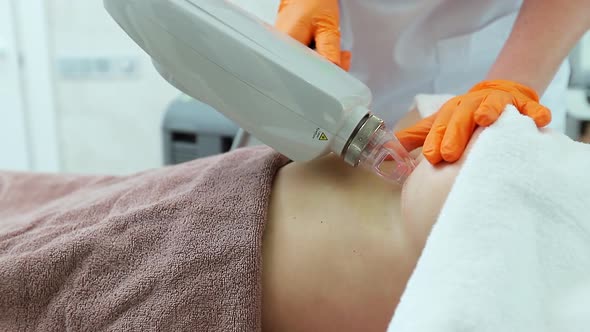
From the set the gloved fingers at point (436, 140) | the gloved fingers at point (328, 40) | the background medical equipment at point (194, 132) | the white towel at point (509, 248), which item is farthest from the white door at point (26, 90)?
the white towel at point (509, 248)

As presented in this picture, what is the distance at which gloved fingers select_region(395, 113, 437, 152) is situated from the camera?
24.7 inches

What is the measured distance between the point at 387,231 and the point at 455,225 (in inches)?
6.8

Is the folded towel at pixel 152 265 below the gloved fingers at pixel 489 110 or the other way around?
below

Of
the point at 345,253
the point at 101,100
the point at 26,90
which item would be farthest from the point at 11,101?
the point at 345,253

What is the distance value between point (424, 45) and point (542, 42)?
32 cm

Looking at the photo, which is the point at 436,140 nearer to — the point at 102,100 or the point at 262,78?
the point at 262,78

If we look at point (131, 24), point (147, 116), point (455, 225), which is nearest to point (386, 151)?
point (455, 225)

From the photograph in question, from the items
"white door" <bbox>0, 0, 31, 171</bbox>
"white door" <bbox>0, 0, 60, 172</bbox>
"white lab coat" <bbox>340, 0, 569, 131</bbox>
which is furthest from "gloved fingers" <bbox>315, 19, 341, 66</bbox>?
"white door" <bbox>0, 0, 31, 171</bbox>

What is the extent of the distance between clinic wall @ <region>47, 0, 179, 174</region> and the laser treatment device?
1.36 metres

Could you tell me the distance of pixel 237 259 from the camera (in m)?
0.54

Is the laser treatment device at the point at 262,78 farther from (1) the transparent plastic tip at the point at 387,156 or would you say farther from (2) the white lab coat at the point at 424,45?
(2) the white lab coat at the point at 424,45

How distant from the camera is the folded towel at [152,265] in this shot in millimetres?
532

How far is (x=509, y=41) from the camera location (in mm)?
736

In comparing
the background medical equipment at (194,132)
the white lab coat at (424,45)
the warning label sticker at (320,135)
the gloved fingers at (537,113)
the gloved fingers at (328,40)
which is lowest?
the background medical equipment at (194,132)
